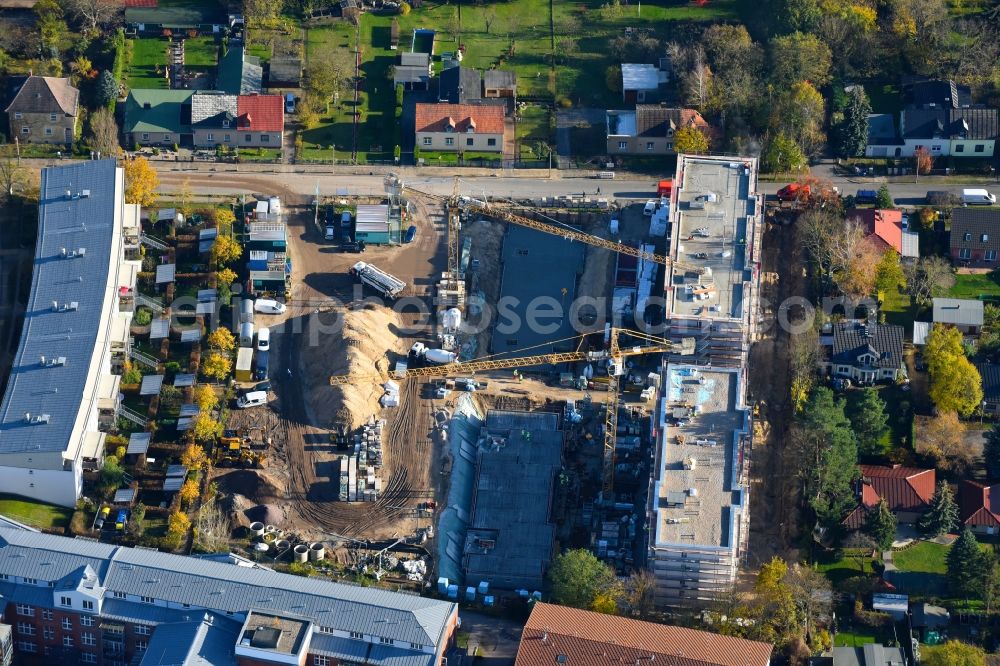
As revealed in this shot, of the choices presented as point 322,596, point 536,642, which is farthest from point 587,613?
point 322,596

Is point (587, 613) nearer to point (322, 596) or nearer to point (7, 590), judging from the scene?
point (322, 596)

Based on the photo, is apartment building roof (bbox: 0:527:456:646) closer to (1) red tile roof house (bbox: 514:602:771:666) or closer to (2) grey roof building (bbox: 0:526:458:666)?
(2) grey roof building (bbox: 0:526:458:666)

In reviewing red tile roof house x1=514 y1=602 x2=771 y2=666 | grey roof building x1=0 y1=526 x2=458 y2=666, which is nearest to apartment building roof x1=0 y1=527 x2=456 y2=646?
grey roof building x1=0 y1=526 x2=458 y2=666

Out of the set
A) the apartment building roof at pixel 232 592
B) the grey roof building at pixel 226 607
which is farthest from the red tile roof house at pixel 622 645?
the apartment building roof at pixel 232 592

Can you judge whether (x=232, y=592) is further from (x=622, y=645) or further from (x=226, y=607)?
(x=622, y=645)

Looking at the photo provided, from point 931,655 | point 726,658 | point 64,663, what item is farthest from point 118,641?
point 931,655

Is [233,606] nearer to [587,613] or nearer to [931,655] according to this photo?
[587,613]
